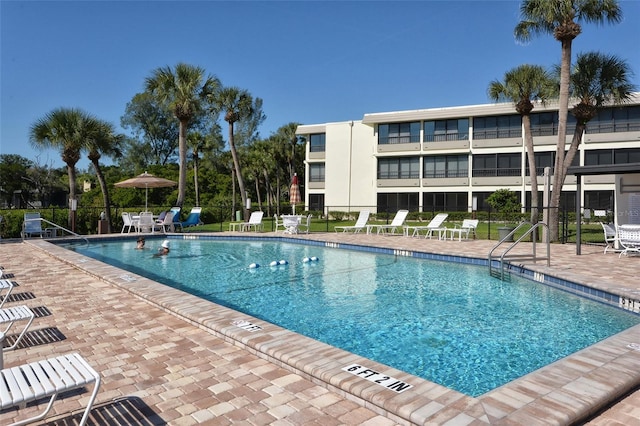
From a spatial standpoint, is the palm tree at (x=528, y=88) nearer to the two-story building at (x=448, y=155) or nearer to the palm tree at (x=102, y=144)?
the two-story building at (x=448, y=155)

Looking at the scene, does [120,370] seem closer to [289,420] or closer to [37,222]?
[289,420]

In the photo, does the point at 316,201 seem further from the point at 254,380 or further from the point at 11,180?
the point at 254,380

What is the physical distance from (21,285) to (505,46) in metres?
20.5

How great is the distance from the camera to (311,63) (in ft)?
91.2

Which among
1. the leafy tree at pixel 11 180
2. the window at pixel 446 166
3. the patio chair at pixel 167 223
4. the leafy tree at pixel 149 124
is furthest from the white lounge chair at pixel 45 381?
the leafy tree at pixel 11 180

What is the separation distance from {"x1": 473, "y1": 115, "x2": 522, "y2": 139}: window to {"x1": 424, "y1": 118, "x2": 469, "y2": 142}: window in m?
0.75

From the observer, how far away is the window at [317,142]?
1468 inches

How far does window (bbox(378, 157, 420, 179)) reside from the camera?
34375 millimetres

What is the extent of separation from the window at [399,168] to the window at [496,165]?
14.0 ft

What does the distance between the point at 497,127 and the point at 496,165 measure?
265 centimetres

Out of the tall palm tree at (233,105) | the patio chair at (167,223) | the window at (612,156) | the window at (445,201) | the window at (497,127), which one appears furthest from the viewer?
the window at (445,201)

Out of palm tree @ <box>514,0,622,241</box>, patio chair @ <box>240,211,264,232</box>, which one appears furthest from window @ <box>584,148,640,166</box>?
patio chair @ <box>240,211,264,232</box>

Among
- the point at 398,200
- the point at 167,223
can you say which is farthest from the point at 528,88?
the point at 398,200

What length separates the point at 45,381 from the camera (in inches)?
92.7
